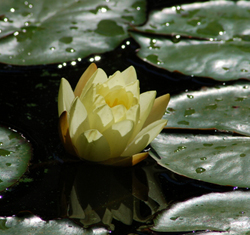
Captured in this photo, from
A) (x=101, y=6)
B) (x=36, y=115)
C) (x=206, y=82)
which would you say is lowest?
(x=206, y=82)

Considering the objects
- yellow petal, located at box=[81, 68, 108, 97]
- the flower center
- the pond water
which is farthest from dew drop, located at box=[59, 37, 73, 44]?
the flower center

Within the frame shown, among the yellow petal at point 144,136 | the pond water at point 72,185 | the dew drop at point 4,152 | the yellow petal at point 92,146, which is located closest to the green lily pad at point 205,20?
the pond water at point 72,185

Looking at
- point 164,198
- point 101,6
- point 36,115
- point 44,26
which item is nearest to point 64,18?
point 44,26

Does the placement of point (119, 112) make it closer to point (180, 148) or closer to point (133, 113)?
point (133, 113)

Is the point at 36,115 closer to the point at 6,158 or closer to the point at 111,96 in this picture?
the point at 6,158

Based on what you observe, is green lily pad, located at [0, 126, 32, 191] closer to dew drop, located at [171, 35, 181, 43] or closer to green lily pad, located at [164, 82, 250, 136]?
green lily pad, located at [164, 82, 250, 136]

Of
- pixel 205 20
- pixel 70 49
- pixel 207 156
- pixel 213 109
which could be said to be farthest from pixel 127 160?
pixel 205 20
